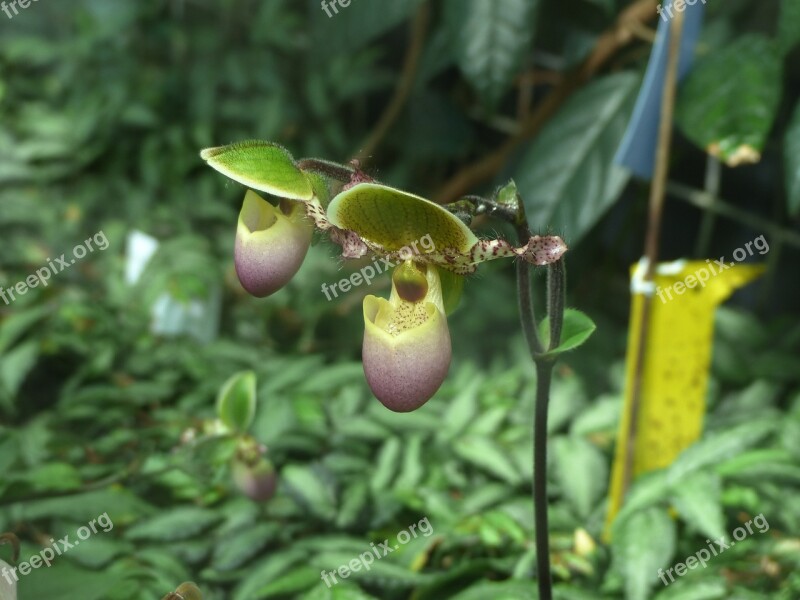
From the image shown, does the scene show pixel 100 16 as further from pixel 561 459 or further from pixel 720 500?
pixel 720 500

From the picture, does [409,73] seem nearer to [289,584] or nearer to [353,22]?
[353,22]

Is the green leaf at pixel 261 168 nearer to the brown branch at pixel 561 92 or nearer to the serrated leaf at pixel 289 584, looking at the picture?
the serrated leaf at pixel 289 584

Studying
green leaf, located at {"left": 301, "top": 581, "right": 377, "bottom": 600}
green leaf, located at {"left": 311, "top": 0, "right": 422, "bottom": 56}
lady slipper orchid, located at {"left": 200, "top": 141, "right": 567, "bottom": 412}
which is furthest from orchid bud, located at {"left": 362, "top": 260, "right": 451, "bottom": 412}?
green leaf, located at {"left": 311, "top": 0, "right": 422, "bottom": 56}

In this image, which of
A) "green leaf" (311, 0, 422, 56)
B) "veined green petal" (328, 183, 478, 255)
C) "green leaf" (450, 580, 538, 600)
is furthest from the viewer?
"green leaf" (311, 0, 422, 56)

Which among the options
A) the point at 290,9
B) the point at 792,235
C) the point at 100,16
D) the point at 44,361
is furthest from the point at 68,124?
the point at 792,235

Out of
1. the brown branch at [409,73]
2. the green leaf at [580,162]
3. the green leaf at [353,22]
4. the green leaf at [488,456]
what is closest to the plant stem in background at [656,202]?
the green leaf at [488,456]

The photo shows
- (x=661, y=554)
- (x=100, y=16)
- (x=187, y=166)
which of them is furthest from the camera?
(x=100, y=16)

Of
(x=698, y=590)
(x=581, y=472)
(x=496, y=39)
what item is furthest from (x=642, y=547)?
(x=496, y=39)

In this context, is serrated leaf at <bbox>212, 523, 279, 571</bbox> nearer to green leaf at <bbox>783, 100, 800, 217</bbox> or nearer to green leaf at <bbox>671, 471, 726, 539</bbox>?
green leaf at <bbox>671, 471, 726, 539</bbox>
